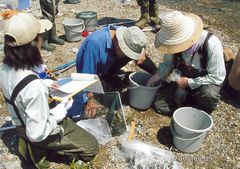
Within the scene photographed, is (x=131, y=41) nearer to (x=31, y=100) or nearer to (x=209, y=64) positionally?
(x=209, y=64)

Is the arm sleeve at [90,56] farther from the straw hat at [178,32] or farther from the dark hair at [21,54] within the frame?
the dark hair at [21,54]

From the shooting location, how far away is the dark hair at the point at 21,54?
8.45 feet

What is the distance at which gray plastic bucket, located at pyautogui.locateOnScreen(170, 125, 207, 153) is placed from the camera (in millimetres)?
3450

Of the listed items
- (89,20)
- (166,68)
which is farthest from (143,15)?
(166,68)

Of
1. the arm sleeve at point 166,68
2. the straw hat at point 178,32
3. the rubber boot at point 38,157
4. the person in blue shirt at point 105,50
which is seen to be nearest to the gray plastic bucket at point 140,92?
the arm sleeve at point 166,68

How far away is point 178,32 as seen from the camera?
3.49 metres

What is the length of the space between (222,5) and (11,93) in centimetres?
760

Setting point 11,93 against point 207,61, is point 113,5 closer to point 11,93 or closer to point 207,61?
point 207,61

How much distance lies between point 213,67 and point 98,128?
1.56 metres

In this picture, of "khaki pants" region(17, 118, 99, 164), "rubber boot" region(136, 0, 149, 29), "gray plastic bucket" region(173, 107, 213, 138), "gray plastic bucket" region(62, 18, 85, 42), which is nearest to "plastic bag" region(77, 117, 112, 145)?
"khaki pants" region(17, 118, 99, 164)

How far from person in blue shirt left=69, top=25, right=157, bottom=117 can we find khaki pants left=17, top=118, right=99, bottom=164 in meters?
0.43

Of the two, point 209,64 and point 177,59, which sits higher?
point 209,64

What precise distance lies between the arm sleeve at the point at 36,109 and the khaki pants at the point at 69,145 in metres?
0.42

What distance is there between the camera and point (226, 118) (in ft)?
13.9
